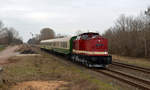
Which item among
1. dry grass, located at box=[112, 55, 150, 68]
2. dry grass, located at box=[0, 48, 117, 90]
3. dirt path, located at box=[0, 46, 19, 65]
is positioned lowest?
dry grass, located at box=[112, 55, 150, 68]

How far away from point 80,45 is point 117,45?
70.0ft

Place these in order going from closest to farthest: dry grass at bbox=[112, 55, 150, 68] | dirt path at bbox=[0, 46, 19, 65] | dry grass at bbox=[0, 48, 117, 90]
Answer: dry grass at bbox=[0, 48, 117, 90] → dry grass at bbox=[112, 55, 150, 68] → dirt path at bbox=[0, 46, 19, 65]

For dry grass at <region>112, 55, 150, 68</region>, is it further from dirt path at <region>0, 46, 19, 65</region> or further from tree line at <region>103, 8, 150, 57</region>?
dirt path at <region>0, 46, 19, 65</region>

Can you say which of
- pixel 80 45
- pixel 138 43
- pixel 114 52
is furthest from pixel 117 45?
pixel 80 45

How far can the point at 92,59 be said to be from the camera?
1611 cm

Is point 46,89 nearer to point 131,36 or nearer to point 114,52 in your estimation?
point 131,36

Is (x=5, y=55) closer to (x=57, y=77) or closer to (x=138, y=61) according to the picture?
(x=138, y=61)

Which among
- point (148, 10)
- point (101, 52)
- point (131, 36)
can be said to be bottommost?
point (101, 52)

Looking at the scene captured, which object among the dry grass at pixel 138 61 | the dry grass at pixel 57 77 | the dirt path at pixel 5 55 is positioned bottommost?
the dry grass at pixel 138 61

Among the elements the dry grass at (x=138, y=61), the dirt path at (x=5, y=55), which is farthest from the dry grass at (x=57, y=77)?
the dry grass at (x=138, y=61)

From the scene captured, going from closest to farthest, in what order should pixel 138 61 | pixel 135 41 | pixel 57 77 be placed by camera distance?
pixel 57 77
pixel 138 61
pixel 135 41

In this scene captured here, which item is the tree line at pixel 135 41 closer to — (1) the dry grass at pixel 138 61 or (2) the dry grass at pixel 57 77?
(1) the dry grass at pixel 138 61

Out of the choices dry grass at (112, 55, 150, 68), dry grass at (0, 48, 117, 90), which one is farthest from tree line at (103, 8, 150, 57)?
dry grass at (0, 48, 117, 90)

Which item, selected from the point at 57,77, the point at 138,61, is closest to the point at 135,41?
the point at 138,61
